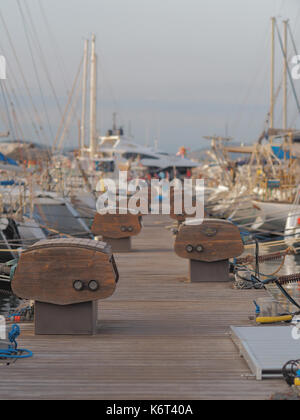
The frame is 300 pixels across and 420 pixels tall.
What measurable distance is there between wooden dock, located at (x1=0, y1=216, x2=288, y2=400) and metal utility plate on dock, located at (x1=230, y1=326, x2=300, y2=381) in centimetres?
10

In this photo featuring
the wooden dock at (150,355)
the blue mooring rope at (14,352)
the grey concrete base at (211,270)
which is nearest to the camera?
the wooden dock at (150,355)

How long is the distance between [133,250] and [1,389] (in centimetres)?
1123

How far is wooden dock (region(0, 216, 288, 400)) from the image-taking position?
5039 mm

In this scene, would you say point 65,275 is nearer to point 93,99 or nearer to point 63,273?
point 63,273

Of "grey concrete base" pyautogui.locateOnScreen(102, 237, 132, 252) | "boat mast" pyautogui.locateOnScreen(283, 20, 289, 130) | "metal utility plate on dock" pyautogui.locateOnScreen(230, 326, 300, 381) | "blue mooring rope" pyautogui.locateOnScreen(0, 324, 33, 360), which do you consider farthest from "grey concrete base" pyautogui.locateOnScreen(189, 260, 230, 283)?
"boat mast" pyautogui.locateOnScreen(283, 20, 289, 130)

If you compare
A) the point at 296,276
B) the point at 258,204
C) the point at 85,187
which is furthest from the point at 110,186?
the point at 296,276

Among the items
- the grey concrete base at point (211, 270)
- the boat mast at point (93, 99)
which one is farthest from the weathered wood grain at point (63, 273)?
the boat mast at point (93, 99)

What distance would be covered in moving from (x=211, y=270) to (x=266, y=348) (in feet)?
15.8

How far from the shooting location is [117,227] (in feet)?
50.8

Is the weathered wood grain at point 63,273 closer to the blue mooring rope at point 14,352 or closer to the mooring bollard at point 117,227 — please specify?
the blue mooring rope at point 14,352

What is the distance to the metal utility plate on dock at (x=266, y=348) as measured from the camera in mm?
5262

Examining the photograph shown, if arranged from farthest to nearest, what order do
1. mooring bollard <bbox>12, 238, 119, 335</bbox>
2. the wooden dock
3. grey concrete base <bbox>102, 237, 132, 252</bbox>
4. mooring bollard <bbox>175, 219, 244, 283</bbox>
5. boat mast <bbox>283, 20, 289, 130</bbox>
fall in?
boat mast <bbox>283, 20, 289, 130</bbox> → grey concrete base <bbox>102, 237, 132, 252</bbox> → mooring bollard <bbox>175, 219, 244, 283</bbox> → mooring bollard <bbox>12, 238, 119, 335</bbox> → the wooden dock

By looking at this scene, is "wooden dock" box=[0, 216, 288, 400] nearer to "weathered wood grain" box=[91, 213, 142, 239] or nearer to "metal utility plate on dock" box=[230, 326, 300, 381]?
"metal utility plate on dock" box=[230, 326, 300, 381]

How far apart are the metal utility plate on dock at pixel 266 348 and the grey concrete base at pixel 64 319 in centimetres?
155
